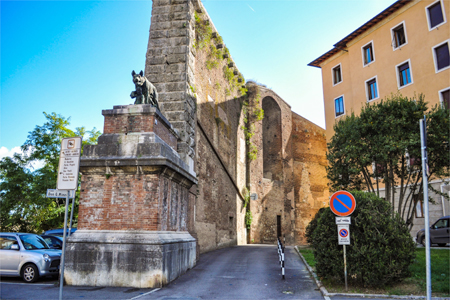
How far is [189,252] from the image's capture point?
396 inches

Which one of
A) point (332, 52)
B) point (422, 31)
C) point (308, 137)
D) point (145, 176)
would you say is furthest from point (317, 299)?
point (308, 137)

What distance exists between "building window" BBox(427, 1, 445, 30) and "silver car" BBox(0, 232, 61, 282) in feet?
75.3

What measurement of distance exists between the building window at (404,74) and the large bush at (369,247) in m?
16.9

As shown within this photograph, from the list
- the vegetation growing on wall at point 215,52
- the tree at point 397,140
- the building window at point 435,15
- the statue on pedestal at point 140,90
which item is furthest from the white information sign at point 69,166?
the building window at point 435,15

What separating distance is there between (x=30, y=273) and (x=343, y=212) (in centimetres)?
784

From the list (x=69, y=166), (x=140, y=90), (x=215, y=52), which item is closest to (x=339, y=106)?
(x=215, y=52)

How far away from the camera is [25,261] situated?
8.91m

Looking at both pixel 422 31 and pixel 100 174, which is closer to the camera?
pixel 100 174

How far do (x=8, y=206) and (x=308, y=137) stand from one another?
2570 centimetres

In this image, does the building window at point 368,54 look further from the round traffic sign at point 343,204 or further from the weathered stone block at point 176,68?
the round traffic sign at point 343,204

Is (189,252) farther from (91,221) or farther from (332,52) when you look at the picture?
(332,52)

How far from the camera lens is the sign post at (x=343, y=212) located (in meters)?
7.56

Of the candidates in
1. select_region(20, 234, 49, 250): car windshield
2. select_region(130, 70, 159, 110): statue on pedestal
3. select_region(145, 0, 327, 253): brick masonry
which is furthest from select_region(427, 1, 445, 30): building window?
select_region(20, 234, 49, 250): car windshield

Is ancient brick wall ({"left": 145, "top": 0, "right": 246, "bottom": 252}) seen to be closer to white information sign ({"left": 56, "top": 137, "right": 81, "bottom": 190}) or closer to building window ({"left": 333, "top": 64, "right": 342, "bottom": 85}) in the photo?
white information sign ({"left": 56, "top": 137, "right": 81, "bottom": 190})
